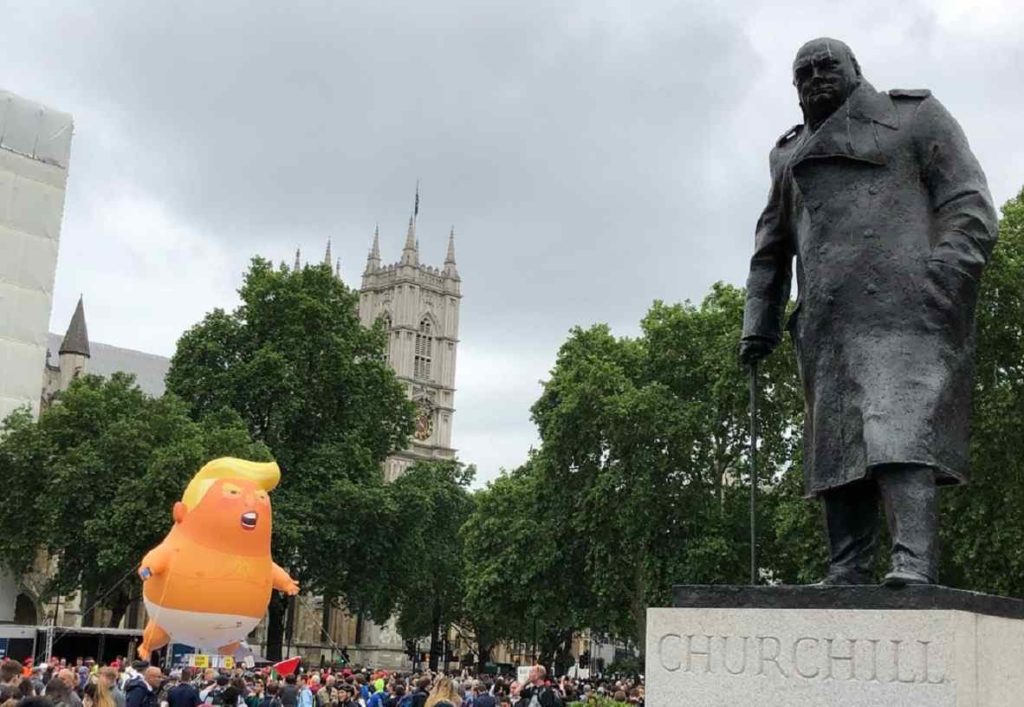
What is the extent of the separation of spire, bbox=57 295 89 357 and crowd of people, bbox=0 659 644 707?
48028 mm

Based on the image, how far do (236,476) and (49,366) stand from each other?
5772 cm

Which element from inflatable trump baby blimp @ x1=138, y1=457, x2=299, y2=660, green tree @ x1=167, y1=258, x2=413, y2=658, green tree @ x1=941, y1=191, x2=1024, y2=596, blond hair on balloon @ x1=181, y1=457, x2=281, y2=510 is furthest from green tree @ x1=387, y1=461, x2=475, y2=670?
green tree @ x1=941, y1=191, x2=1024, y2=596

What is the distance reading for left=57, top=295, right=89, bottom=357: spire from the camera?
7506cm

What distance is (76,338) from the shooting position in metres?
75.2

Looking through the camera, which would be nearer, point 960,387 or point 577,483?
point 960,387

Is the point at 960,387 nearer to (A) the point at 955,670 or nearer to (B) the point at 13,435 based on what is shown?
(A) the point at 955,670

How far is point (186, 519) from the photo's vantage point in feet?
79.9

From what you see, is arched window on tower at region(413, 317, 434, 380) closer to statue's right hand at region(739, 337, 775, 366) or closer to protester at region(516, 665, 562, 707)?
protester at region(516, 665, 562, 707)

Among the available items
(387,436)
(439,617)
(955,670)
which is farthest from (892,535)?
(439,617)

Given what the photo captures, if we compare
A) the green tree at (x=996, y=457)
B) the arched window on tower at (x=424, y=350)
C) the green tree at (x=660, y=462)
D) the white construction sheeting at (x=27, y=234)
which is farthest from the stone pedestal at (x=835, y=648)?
the arched window on tower at (x=424, y=350)

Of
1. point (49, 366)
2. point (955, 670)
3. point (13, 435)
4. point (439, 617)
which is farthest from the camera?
point (49, 366)

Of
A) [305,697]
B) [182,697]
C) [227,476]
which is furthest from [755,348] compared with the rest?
[227,476]

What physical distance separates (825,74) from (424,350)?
357 feet

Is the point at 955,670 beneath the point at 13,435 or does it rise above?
beneath
